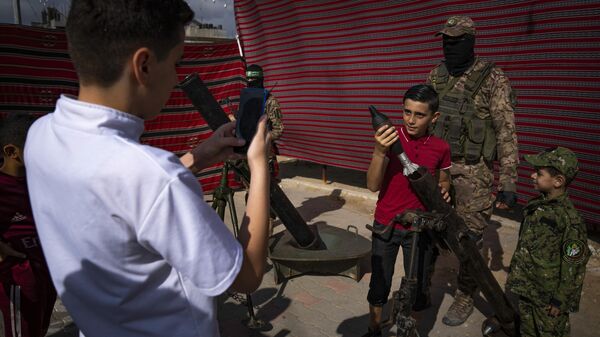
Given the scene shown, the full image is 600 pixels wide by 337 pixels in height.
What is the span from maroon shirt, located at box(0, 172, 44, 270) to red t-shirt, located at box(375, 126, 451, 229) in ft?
7.00

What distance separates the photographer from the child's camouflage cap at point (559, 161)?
2.54 metres

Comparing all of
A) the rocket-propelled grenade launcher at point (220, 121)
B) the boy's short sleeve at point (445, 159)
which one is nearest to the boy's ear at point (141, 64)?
the rocket-propelled grenade launcher at point (220, 121)

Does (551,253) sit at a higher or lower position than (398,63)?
lower

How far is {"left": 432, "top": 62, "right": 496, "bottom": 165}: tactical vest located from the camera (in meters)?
3.17

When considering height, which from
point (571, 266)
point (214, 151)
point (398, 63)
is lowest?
point (571, 266)

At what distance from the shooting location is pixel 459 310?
129 inches

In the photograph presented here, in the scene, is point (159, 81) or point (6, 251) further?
point (6, 251)

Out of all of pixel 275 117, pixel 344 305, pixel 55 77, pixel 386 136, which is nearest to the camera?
pixel 386 136

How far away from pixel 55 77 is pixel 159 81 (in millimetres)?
5959

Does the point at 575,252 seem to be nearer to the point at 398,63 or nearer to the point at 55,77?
the point at 398,63

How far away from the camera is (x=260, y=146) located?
1.09m

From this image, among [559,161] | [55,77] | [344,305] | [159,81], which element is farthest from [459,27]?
[55,77]

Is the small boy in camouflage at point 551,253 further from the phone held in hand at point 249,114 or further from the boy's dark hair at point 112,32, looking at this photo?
the boy's dark hair at point 112,32

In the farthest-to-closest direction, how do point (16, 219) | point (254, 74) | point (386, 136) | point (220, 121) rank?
point (254, 74) < point (16, 219) < point (386, 136) < point (220, 121)
